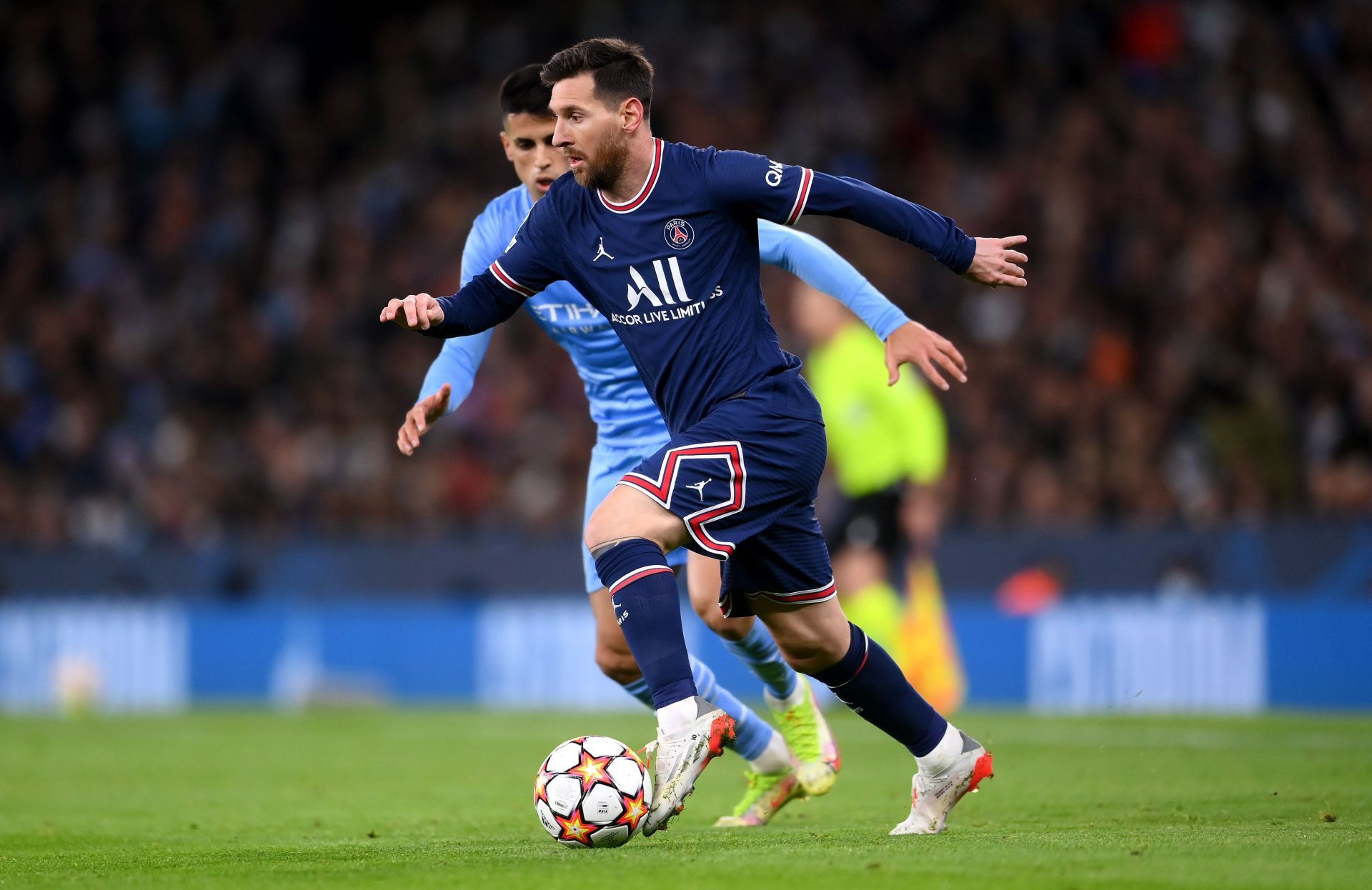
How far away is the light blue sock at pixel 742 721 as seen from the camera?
5.98 meters

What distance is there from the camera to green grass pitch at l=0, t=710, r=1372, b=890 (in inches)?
164

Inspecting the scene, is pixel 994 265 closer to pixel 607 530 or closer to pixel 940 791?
pixel 607 530

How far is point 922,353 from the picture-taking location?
485 cm

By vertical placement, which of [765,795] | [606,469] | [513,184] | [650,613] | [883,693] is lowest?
[765,795]

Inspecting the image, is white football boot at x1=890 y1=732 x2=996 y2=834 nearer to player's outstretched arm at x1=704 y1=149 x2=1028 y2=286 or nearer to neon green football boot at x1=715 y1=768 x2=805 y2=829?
neon green football boot at x1=715 y1=768 x2=805 y2=829

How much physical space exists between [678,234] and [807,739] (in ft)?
7.24

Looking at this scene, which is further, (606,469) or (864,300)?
(606,469)

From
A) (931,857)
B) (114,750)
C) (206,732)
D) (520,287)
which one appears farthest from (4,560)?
(931,857)

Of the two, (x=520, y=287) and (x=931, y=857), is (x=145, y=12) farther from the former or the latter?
(x=931, y=857)

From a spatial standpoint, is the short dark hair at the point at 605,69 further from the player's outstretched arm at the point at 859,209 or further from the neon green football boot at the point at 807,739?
the neon green football boot at the point at 807,739

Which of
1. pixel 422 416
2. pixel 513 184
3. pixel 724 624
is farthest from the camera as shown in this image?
pixel 513 184

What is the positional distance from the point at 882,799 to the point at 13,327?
574 inches

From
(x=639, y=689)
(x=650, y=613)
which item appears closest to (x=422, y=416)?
(x=650, y=613)

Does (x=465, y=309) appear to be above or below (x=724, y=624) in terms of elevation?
above
